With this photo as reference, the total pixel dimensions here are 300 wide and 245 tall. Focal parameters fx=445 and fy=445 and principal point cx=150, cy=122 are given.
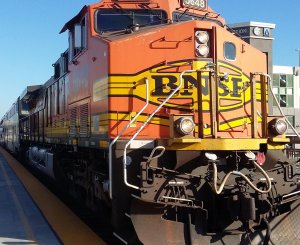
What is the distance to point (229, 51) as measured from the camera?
21.5ft

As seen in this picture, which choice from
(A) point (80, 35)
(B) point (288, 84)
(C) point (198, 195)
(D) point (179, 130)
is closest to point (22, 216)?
(A) point (80, 35)

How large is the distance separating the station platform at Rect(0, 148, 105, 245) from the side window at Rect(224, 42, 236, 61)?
3.37 m

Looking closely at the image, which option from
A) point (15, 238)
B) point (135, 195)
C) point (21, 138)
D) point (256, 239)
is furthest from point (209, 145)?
point (21, 138)

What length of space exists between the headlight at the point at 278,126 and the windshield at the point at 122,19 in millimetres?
2396

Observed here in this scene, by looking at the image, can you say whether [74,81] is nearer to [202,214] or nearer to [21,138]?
[202,214]

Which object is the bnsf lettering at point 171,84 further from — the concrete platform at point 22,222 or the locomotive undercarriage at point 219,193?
the concrete platform at point 22,222

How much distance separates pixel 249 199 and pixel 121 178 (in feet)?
5.46

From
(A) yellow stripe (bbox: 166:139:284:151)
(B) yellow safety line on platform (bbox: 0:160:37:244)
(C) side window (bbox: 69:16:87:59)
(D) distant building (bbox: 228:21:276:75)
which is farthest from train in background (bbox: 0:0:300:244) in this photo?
(D) distant building (bbox: 228:21:276:75)

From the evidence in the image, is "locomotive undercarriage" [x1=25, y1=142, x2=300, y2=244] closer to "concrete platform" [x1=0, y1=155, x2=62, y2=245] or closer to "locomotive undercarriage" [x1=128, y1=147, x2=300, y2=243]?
"locomotive undercarriage" [x1=128, y1=147, x2=300, y2=243]

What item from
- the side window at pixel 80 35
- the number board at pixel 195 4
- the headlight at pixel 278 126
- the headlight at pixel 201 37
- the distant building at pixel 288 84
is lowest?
the headlight at pixel 278 126

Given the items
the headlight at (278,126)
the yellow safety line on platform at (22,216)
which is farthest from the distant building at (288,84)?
the headlight at (278,126)

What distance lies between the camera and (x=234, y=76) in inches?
254

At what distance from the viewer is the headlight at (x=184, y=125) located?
5.62 meters

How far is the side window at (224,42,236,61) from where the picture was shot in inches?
255
